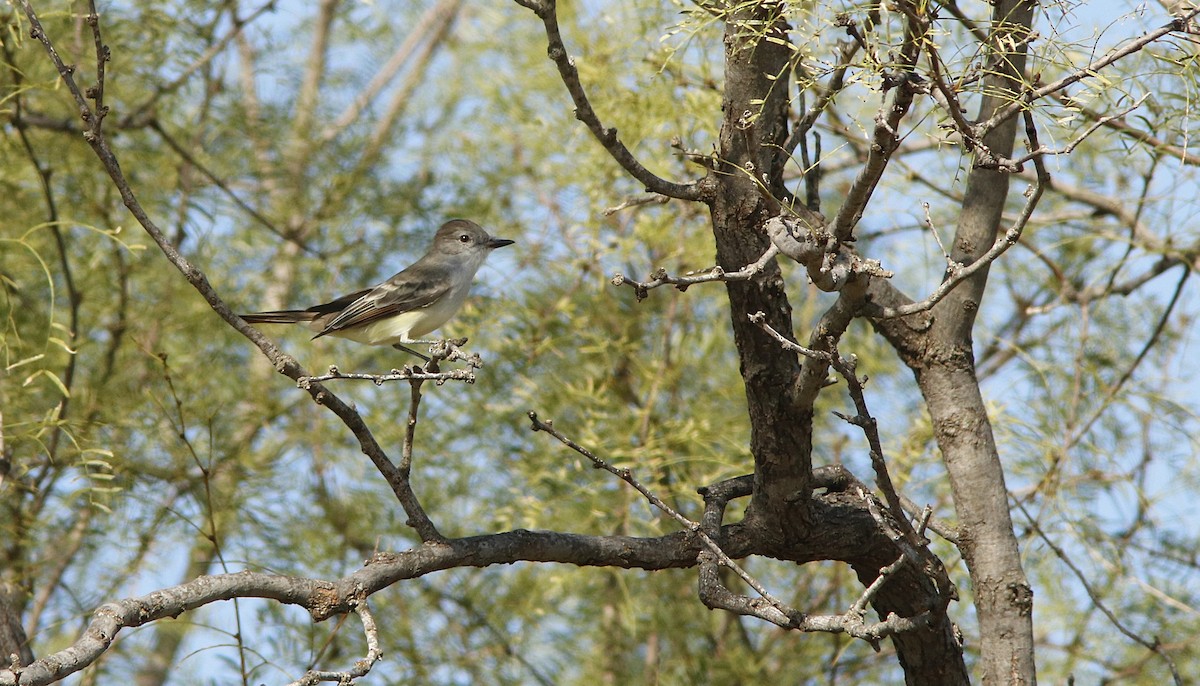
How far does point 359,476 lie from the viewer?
5.36m

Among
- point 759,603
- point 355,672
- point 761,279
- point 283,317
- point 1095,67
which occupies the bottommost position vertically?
point 355,672

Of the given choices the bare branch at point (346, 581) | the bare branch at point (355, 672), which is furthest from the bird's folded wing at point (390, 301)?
the bare branch at point (355, 672)

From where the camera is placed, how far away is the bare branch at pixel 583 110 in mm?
2012

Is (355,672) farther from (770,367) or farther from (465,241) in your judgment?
(465,241)

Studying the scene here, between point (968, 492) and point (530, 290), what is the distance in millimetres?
2389

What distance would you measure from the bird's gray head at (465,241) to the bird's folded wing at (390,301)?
0.38 metres

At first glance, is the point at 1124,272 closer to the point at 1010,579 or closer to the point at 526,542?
the point at 1010,579

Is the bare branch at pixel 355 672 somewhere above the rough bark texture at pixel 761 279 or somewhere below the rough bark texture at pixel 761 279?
below

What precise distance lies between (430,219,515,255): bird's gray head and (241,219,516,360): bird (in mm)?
176

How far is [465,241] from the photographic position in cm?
441

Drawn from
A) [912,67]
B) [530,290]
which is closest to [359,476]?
[530,290]

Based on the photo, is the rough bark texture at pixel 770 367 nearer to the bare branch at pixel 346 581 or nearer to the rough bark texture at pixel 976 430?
the rough bark texture at pixel 976 430

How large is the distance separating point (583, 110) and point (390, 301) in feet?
6.23

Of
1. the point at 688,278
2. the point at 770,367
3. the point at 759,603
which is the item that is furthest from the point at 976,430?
the point at 688,278
